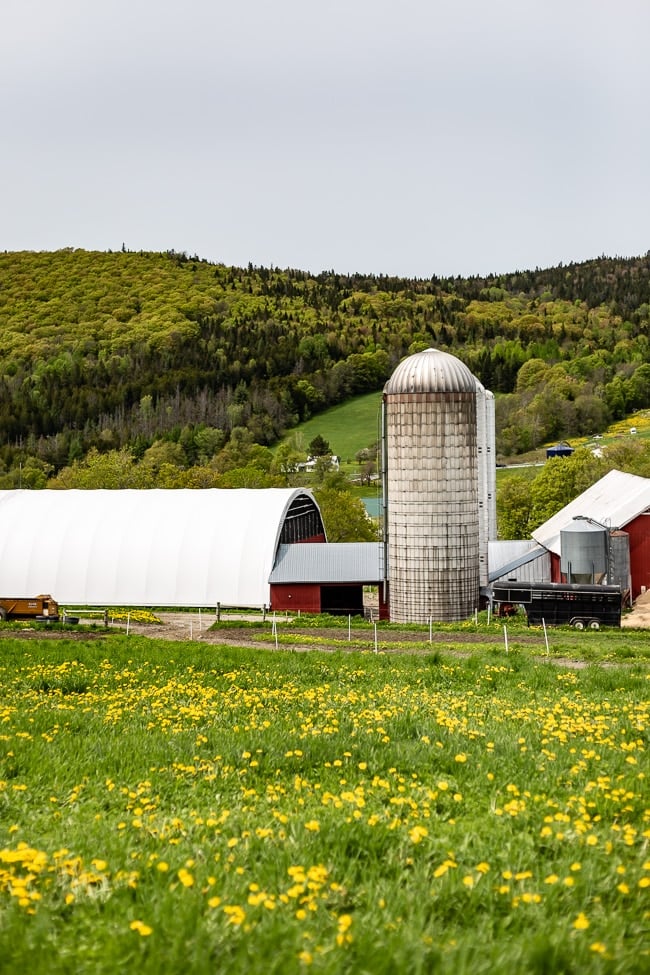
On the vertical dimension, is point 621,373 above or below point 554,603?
above

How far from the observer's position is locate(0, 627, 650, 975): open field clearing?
15.9ft

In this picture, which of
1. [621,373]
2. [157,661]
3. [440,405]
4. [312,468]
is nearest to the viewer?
[157,661]

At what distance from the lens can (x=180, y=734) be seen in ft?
36.1

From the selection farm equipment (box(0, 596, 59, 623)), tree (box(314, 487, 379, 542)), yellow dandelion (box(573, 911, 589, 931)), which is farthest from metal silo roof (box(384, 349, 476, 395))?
yellow dandelion (box(573, 911, 589, 931))

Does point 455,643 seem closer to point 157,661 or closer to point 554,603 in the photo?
point 554,603

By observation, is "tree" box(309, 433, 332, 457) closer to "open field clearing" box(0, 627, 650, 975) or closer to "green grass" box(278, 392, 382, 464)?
"green grass" box(278, 392, 382, 464)

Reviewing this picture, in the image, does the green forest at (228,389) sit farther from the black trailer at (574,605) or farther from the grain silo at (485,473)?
the black trailer at (574,605)

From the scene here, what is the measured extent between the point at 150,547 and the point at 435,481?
17.9 m

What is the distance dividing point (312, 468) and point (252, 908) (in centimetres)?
11930

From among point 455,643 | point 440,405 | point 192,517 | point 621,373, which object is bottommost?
point 455,643

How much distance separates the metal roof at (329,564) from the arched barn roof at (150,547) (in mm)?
905

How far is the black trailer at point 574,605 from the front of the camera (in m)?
36.2

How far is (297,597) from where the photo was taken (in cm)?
4531

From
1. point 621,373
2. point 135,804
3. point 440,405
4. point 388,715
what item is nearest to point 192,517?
point 440,405
